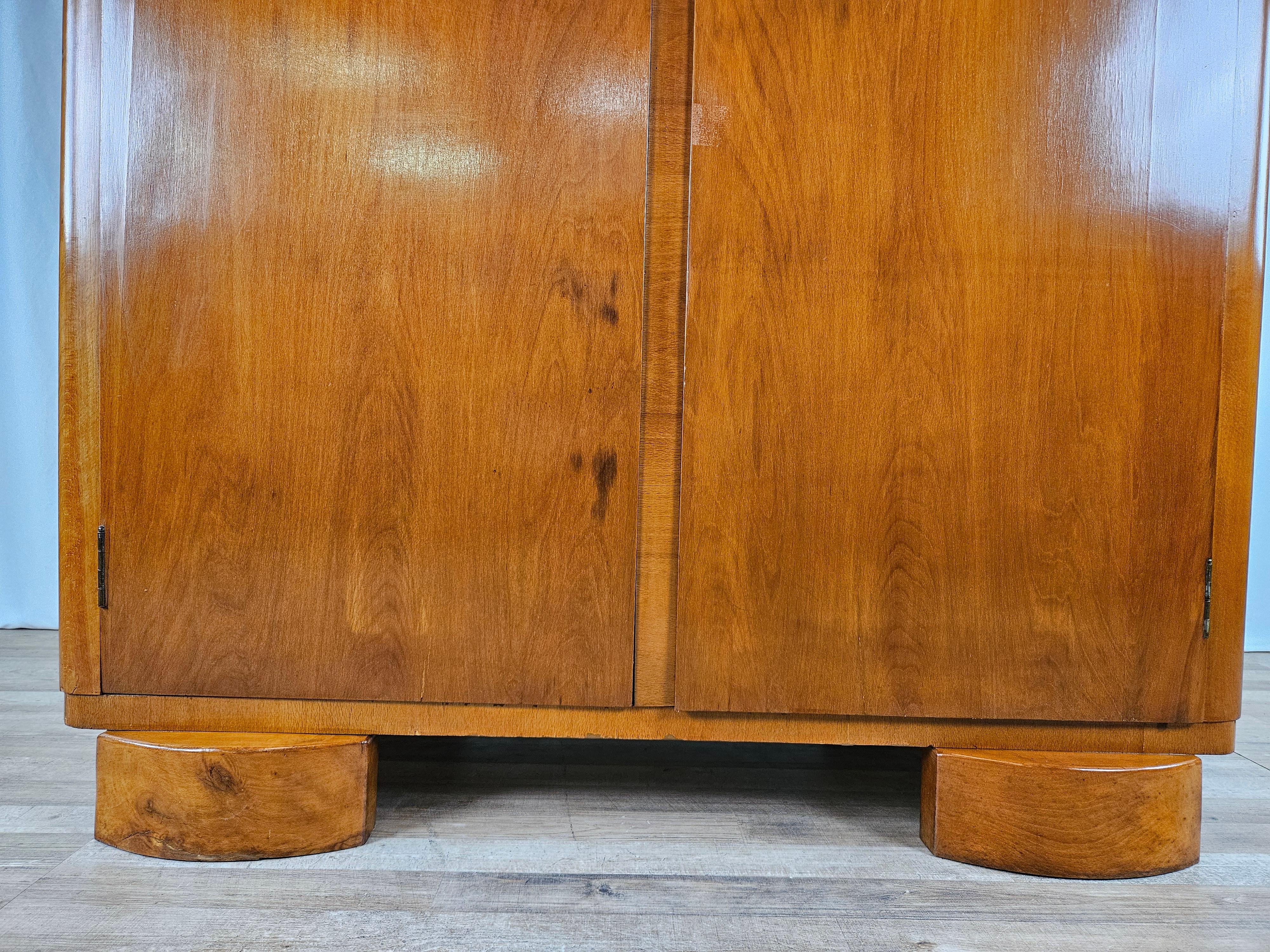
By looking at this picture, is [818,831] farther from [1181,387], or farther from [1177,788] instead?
[1181,387]

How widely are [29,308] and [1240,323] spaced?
1879 millimetres

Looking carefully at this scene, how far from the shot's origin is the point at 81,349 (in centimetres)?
80

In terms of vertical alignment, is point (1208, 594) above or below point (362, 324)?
below

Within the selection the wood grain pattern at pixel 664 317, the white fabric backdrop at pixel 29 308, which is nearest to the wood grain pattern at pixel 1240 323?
the wood grain pattern at pixel 664 317

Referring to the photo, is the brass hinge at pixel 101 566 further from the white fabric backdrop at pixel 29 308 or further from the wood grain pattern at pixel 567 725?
the white fabric backdrop at pixel 29 308

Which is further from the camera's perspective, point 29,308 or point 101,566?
point 29,308

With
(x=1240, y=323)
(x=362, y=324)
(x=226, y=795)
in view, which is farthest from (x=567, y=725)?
(x=1240, y=323)

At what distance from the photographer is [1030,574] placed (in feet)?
2.62

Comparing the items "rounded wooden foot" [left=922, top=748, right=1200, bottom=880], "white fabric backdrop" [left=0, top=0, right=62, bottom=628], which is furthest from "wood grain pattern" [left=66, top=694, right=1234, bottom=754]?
"white fabric backdrop" [left=0, top=0, right=62, bottom=628]

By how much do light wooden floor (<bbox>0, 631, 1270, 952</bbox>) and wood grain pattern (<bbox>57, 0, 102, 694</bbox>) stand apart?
0.20 metres

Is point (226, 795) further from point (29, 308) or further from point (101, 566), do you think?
point (29, 308)

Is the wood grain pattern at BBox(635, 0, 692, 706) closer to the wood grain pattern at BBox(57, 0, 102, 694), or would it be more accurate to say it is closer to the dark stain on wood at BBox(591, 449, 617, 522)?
the dark stain on wood at BBox(591, 449, 617, 522)

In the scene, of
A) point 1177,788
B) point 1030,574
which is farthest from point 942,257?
point 1177,788

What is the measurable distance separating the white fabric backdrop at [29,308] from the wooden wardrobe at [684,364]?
3.56 ft
